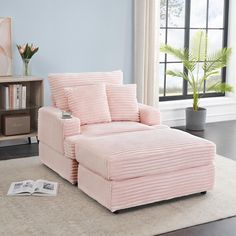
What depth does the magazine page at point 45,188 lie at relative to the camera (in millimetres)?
3932

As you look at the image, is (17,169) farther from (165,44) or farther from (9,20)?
(165,44)

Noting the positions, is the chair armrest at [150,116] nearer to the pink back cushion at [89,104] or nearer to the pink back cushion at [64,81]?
the pink back cushion at [89,104]

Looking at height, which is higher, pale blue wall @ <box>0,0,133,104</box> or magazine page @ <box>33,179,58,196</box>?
pale blue wall @ <box>0,0,133,104</box>

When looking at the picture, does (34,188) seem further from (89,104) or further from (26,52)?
(26,52)

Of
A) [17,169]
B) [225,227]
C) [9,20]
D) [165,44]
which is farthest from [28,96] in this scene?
[225,227]

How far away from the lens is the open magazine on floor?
393 cm

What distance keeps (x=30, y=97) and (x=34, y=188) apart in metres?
1.81

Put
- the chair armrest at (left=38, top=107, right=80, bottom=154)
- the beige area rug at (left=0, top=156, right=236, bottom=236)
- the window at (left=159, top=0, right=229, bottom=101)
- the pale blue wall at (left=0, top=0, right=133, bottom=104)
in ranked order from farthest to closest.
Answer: the window at (left=159, top=0, right=229, bottom=101), the pale blue wall at (left=0, top=0, right=133, bottom=104), the chair armrest at (left=38, top=107, right=80, bottom=154), the beige area rug at (left=0, top=156, right=236, bottom=236)

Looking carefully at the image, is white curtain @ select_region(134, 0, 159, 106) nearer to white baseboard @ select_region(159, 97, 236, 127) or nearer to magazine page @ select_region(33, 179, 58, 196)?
white baseboard @ select_region(159, 97, 236, 127)

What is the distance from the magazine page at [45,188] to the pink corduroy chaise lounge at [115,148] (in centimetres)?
15

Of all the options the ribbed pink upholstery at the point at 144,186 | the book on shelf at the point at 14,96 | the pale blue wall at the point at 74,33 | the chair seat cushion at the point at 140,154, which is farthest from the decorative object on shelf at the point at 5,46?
the ribbed pink upholstery at the point at 144,186

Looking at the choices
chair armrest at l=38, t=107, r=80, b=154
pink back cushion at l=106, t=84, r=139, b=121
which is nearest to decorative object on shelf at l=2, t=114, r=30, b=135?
chair armrest at l=38, t=107, r=80, b=154

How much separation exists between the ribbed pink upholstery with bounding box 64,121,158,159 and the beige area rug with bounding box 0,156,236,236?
33cm

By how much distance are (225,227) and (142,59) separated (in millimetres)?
3218
